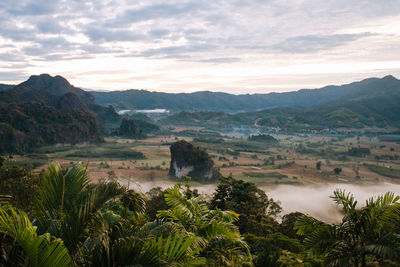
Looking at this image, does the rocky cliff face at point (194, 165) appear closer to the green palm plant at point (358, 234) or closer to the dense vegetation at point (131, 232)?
the dense vegetation at point (131, 232)

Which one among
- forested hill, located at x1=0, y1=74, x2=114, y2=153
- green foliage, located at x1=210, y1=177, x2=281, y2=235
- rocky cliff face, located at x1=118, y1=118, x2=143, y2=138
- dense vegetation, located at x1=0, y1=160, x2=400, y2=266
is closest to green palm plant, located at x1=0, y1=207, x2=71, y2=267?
dense vegetation, located at x1=0, y1=160, x2=400, y2=266

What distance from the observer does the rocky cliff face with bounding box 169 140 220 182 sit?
6506 cm

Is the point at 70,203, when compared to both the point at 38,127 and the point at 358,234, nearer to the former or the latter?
the point at 358,234

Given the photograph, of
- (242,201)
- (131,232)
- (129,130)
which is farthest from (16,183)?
(129,130)

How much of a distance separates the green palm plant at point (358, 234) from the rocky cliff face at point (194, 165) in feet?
190

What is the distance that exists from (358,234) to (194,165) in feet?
194

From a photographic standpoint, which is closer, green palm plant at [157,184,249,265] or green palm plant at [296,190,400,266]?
green palm plant at [296,190,400,266]

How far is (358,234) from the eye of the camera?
6.76 meters

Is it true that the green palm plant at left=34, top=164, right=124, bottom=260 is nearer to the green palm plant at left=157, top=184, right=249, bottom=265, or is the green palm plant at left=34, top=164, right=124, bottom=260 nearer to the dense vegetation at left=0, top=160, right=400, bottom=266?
the dense vegetation at left=0, top=160, right=400, bottom=266

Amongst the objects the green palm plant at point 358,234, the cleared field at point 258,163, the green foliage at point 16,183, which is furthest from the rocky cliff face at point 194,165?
the green palm plant at point 358,234

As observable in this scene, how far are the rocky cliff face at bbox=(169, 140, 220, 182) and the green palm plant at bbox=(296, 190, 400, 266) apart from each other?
57857 millimetres

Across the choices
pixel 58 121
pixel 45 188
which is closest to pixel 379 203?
pixel 45 188

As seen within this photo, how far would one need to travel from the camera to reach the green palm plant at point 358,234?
248 inches

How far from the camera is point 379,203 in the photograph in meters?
6.87
